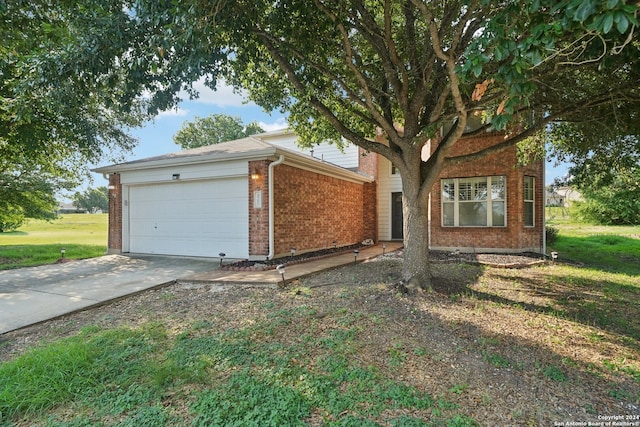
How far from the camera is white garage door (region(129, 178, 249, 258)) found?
893 centimetres

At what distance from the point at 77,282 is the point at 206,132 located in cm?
2682

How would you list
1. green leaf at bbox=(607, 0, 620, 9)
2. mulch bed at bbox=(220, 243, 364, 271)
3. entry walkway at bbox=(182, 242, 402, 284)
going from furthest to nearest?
mulch bed at bbox=(220, 243, 364, 271) → entry walkway at bbox=(182, 242, 402, 284) → green leaf at bbox=(607, 0, 620, 9)

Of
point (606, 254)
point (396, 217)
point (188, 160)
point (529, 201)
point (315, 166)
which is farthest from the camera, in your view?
point (396, 217)

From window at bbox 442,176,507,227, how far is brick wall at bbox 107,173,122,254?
1074 centimetres

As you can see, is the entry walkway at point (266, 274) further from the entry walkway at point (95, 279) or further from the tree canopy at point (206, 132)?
the tree canopy at point (206, 132)

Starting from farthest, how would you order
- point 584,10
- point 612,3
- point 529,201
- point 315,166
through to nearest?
1. point 529,201
2. point 315,166
3. point 584,10
4. point 612,3

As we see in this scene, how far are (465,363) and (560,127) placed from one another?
7.38 metres

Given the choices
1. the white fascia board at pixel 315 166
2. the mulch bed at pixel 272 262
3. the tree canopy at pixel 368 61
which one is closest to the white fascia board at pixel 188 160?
the white fascia board at pixel 315 166

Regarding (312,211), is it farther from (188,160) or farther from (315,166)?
(188,160)

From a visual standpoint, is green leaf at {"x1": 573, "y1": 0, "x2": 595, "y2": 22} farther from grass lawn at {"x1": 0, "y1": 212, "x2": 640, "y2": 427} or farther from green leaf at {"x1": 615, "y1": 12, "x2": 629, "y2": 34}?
grass lawn at {"x1": 0, "y1": 212, "x2": 640, "y2": 427}

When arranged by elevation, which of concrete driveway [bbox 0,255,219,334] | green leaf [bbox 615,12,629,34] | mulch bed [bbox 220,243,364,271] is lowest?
concrete driveway [bbox 0,255,219,334]

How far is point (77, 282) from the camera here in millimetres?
6707

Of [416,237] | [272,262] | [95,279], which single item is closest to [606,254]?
[416,237]

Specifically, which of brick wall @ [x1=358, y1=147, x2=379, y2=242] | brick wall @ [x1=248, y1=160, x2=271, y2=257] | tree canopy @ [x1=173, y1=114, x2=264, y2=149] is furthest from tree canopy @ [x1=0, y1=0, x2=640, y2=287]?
tree canopy @ [x1=173, y1=114, x2=264, y2=149]
